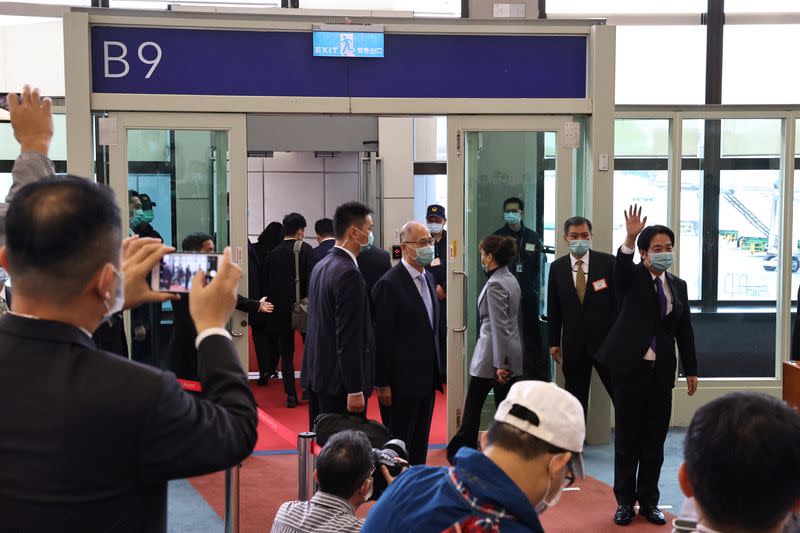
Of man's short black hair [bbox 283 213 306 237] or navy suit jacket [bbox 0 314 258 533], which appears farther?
man's short black hair [bbox 283 213 306 237]

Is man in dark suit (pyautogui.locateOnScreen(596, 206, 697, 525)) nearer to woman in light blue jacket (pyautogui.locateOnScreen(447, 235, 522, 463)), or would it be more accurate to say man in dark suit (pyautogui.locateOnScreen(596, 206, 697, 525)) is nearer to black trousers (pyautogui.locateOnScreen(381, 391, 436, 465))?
woman in light blue jacket (pyautogui.locateOnScreen(447, 235, 522, 463))

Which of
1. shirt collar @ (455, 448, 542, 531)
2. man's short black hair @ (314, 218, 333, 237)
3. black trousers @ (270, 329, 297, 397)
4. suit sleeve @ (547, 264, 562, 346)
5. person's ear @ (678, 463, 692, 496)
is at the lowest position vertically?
black trousers @ (270, 329, 297, 397)

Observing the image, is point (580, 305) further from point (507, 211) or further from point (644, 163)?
point (644, 163)

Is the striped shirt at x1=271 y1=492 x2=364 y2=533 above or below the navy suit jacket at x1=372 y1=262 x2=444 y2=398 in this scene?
below

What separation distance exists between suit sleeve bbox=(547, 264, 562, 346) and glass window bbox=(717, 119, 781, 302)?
1949 millimetres

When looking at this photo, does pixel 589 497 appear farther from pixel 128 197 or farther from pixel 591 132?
pixel 128 197

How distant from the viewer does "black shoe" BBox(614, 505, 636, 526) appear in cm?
505

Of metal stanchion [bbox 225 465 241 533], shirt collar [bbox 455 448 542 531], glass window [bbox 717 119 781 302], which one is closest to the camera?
shirt collar [bbox 455 448 542 531]

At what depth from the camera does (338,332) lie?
5.01m

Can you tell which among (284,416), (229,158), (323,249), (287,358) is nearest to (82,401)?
(229,158)

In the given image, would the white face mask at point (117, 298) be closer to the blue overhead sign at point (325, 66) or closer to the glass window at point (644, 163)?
the blue overhead sign at point (325, 66)

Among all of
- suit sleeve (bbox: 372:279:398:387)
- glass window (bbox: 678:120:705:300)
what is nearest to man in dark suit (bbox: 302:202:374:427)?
suit sleeve (bbox: 372:279:398:387)

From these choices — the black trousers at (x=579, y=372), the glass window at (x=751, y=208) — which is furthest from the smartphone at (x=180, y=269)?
the glass window at (x=751, y=208)

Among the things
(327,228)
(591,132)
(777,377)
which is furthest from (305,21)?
(777,377)
